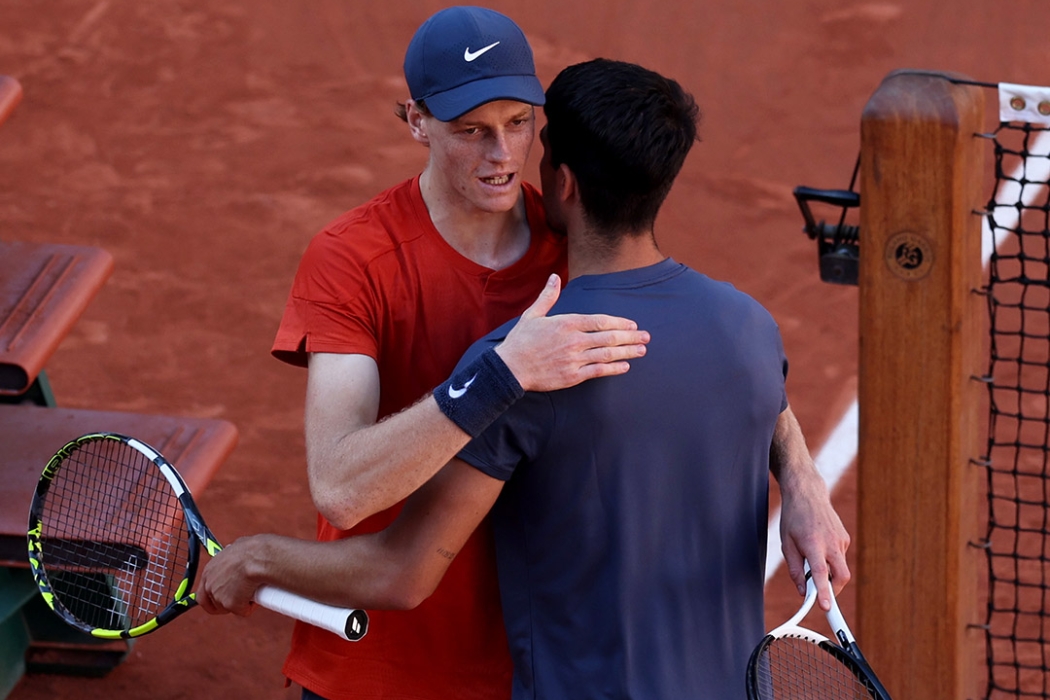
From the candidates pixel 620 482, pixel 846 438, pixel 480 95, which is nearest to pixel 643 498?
pixel 620 482

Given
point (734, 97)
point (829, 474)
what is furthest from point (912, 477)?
point (734, 97)

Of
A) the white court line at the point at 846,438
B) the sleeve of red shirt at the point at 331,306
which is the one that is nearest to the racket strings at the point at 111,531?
the sleeve of red shirt at the point at 331,306

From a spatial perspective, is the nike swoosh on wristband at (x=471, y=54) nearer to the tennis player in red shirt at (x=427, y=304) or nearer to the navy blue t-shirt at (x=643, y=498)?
the tennis player in red shirt at (x=427, y=304)

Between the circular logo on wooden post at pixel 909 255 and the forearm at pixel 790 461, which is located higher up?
the circular logo on wooden post at pixel 909 255

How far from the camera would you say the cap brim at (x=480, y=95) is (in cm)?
278

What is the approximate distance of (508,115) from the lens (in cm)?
287

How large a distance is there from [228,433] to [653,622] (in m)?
2.41

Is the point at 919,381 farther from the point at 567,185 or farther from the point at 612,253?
the point at 567,185

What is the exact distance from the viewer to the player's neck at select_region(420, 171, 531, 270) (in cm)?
300

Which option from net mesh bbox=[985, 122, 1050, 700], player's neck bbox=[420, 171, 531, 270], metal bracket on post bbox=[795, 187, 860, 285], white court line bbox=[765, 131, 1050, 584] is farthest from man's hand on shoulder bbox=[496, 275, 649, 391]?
white court line bbox=[765, 131, 1050, 584]

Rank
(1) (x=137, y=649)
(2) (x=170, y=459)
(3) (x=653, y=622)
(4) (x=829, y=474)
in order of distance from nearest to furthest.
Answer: (3) (x=653, y=622), (2) (x=170, y=459), (1) (x=137, y=649), (4) (x=829, y=474)

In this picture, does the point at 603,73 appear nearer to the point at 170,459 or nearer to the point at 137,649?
the point at 170,459

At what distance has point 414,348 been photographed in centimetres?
296

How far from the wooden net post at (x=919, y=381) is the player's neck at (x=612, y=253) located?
72 centimetres
